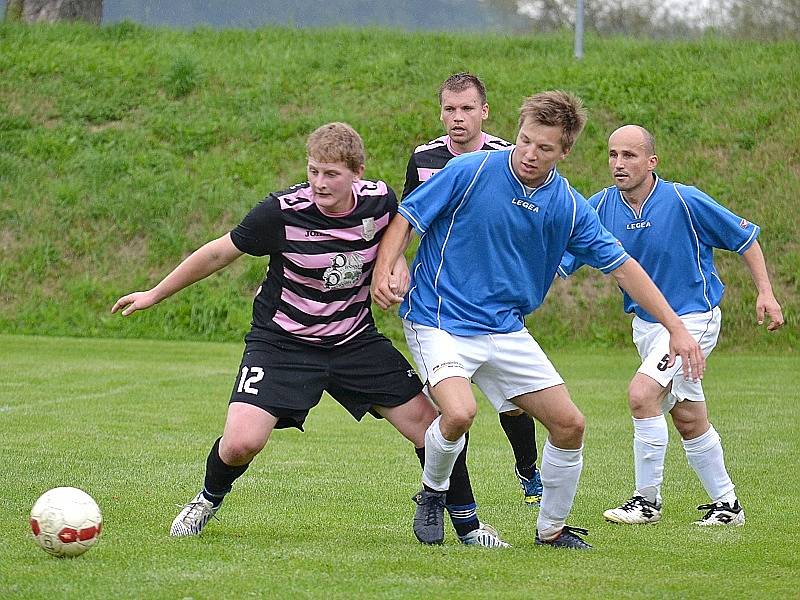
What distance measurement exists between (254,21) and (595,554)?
21.7 meters

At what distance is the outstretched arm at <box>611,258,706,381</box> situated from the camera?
505 cm

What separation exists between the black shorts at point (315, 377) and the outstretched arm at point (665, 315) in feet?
3.34

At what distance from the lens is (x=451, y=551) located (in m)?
5.04

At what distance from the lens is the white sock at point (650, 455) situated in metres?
6.28

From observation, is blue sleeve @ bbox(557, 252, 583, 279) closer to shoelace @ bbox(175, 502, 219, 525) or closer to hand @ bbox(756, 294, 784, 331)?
hand @ bbox(756, 294, 784, 331)

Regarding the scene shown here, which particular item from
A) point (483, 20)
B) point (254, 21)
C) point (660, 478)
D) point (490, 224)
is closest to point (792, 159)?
point (483, 20)

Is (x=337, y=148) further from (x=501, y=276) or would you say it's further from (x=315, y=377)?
(x=315, y=377)

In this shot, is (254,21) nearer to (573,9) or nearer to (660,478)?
(573,9)

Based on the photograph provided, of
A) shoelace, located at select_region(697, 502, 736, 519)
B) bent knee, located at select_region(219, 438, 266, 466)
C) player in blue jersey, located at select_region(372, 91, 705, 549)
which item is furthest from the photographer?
shoelace, located at select_region(697, 502, 736, 519)

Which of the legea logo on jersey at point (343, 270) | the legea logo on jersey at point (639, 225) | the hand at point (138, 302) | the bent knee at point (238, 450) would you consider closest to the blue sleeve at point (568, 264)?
the legea logo on jersey at point (639, 225)

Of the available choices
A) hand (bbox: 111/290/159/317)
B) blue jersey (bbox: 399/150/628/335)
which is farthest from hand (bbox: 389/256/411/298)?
hand (bbox: 111/290/159/317)

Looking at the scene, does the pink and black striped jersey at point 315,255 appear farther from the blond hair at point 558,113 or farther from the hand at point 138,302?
the blond hair at point 558,113

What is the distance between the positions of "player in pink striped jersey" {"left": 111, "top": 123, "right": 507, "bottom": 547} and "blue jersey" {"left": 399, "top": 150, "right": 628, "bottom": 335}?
29 cm

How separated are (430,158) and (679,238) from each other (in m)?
1.38
